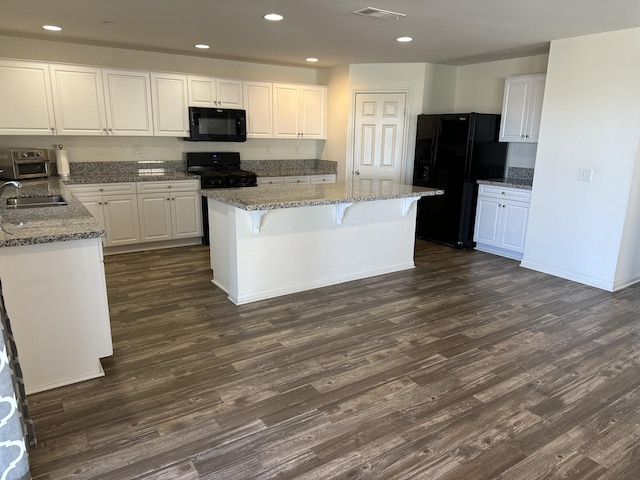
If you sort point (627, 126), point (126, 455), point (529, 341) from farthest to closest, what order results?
point (627, 126)
point (529, 341)
point (126, 455)

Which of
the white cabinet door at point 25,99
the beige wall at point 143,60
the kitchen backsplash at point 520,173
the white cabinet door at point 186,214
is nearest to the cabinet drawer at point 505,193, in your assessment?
the kitchen backsplash at point 520,173

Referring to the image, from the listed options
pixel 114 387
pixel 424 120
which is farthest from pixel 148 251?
pixel 424 120

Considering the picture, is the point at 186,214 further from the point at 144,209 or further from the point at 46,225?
the point at 46,225

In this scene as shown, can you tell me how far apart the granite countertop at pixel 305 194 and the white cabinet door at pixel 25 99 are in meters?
2.24

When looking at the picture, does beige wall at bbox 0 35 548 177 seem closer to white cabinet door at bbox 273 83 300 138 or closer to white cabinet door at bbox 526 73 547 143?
white cabinet door at bbox 273 83 300 138


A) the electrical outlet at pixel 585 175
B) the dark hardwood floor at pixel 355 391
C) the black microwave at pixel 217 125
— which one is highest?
the black microwave at pixel 217 125

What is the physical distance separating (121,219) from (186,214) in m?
0.76

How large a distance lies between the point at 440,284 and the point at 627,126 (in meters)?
2.20

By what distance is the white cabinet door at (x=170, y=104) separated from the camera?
5.28m

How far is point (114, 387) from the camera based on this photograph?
252 centimetres

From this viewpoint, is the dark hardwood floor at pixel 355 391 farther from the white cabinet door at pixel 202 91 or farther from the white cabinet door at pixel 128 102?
the white cabinet door at pixel 202 91

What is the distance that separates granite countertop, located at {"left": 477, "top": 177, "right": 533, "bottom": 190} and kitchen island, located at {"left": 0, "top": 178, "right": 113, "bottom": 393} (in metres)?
4.42

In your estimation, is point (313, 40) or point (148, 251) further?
point (148, 251)

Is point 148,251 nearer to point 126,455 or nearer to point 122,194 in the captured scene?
point 122,194
